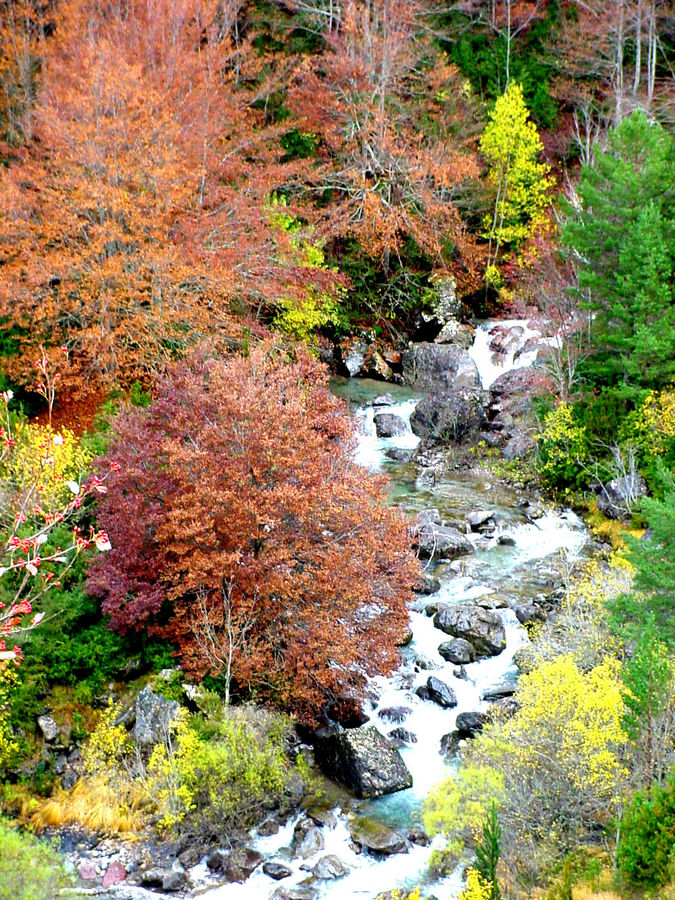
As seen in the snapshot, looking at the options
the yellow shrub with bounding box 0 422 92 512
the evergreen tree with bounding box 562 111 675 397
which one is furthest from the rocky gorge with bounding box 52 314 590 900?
the yellow shrub with bounding box 0 422 92 512

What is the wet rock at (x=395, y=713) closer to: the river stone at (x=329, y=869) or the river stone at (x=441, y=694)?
the river stone at (x=441, y=694)

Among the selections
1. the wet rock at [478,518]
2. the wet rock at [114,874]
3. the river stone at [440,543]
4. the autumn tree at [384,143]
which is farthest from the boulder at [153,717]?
the autumn tree at [384,143]

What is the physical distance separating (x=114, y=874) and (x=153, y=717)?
290 cm

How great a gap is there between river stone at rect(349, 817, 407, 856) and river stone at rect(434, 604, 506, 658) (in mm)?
5159

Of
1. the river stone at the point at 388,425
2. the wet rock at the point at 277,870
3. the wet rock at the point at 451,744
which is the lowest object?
the wet rock at the point at 277,870

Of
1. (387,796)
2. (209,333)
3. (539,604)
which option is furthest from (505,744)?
(209,333)

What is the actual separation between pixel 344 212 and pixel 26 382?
53.9ft

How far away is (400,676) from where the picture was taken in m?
18.8

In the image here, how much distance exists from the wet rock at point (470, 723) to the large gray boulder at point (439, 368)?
51.7 ft

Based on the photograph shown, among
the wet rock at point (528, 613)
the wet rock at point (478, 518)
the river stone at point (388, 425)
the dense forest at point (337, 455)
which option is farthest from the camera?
the river stone at point (388, 425)

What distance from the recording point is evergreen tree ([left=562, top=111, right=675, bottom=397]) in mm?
24484

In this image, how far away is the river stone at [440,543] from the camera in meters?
23.0

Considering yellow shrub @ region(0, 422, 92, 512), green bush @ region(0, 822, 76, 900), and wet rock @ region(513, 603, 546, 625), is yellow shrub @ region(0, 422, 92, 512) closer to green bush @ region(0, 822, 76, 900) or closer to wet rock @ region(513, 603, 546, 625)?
green bush @ region(0, 822, 76, 900)

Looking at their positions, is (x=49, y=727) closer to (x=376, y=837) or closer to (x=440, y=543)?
(x=376, y=837)
